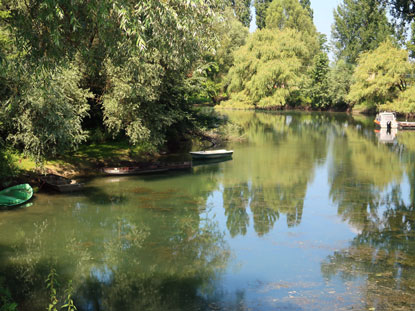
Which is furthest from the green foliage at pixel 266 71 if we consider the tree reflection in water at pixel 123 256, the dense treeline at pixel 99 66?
the tree reflection in water at pixel 123 256

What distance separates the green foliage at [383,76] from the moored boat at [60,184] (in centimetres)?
4497

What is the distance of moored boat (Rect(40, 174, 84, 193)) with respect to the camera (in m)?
20.3

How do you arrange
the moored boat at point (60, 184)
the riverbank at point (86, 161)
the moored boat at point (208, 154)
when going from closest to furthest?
the moored boat at point (60, 184) → the riverbank at point (86, 161) → the moored boat at point (208, 154)

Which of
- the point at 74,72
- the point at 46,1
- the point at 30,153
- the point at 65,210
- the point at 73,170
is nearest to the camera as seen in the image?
the point at 46,1

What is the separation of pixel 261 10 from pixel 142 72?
78529mm

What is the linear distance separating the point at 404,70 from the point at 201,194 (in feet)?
139

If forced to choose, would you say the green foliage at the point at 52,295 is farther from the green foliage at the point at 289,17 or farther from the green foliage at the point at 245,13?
the green foliage at the point at 245,13

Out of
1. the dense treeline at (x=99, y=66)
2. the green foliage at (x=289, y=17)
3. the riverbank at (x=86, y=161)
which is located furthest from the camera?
→ the green foliage at (x=289, y=17)

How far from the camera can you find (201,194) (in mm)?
21422

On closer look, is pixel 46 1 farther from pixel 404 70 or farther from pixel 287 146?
pixel 404 70

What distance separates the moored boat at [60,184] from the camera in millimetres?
20344

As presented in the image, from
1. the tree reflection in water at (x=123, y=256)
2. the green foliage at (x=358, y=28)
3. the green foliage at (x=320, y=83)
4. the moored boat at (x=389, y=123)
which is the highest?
the green foliage at (x=358, y=28)

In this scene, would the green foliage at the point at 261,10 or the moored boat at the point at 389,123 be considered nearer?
the moored boat at the point at 389,123

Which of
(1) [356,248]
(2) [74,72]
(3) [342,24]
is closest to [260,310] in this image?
(1) [356,248]
